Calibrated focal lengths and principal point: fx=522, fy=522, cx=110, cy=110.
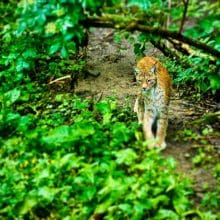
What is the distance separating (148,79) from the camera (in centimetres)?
664

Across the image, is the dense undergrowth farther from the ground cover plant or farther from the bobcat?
the bobcat

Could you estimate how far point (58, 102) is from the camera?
7.56m

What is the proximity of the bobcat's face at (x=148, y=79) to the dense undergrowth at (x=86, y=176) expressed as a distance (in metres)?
0.61

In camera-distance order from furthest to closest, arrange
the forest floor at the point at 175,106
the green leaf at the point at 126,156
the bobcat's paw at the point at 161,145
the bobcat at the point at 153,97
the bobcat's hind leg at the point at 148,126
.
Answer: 1. the bobcat at the point at 153,97
2. the bobcat's hind leg at the point at 148,126
3. the bobcat's paw at the point at 161,145
4. the forest floor at the point at 175,106
5. the green leaf at the point at 126,156

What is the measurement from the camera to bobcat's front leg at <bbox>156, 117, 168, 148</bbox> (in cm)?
596

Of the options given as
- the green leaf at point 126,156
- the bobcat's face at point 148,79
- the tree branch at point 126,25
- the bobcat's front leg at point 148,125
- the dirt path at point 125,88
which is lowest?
the dirt path at point 125,88

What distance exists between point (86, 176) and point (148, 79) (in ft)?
6.28

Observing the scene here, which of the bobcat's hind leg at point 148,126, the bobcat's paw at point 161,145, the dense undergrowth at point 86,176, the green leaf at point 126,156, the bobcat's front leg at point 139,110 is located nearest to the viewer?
the dense undergrowth at point 86,176

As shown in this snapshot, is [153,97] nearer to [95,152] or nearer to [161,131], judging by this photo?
[161,131]

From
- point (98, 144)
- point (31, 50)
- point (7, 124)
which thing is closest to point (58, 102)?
point (31, 50)

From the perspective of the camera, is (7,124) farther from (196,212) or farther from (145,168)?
(196,212)

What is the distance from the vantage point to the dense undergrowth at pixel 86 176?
4988 millimetres

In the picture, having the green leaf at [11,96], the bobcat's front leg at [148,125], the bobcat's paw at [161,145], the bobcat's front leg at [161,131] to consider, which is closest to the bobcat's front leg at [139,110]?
the bobcat's front leg at [148,125]

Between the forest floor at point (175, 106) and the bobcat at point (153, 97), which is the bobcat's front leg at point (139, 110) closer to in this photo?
the bobcat at point (153, 97)
